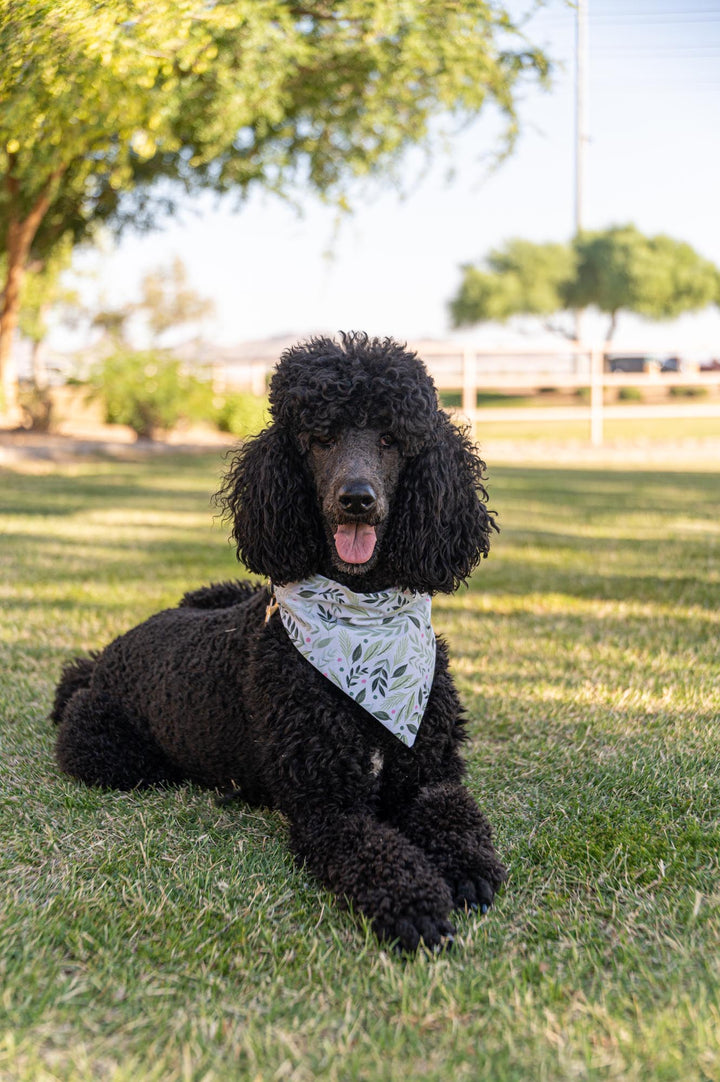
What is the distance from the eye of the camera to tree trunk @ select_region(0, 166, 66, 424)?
1523 cm

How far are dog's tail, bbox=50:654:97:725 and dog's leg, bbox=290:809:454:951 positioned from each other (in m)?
1.44

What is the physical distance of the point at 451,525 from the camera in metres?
2.96

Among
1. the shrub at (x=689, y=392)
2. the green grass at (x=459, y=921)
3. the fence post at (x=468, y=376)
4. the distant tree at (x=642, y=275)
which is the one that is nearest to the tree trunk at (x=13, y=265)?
the fence post at (x=468, y=376)

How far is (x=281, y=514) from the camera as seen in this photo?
289cm


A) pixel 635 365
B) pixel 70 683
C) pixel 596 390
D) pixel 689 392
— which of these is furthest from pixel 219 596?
pixel 635 365

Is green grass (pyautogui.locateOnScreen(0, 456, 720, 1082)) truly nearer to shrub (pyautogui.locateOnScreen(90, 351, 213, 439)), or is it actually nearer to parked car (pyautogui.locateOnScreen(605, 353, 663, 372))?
shrub (pyautogui.locateOnScreen(90, 351, 213, 439))

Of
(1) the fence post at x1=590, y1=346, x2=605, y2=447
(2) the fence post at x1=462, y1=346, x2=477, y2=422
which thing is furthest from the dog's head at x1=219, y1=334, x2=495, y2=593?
(1) the fence post at x1=590, y1=346, x2=605, y2=447

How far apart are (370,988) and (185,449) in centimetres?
1709

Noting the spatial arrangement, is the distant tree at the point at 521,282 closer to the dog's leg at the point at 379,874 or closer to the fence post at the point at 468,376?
the fence post at the point at 468,376

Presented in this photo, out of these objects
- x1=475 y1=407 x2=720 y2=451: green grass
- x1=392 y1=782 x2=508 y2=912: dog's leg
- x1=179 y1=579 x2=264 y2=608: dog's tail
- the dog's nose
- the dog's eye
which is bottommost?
x1=475 y1=407 x2=720 y2=451: green grass

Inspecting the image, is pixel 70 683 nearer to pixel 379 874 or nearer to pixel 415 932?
pixel 379 874

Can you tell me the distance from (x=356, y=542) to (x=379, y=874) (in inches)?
34.7

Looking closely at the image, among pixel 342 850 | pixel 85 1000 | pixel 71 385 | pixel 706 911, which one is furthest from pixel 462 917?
pixel 71 385

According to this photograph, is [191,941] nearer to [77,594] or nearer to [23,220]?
[77,594]
